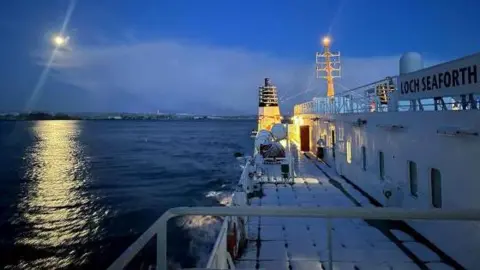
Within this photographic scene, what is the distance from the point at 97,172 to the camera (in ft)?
123

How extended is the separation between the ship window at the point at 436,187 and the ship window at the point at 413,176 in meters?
0.90

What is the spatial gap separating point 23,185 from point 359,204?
30524 millimetres

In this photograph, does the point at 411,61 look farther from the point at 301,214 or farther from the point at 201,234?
the point at 201,234

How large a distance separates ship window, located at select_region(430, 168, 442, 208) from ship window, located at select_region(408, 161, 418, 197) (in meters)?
0.90

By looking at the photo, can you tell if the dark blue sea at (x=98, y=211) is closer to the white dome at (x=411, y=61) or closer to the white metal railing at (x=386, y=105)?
the white metal railing at (x=386, y=105)

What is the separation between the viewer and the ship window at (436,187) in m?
7.23

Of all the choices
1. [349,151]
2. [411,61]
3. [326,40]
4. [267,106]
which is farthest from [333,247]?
[267,106]

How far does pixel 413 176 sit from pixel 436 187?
1.20 meters

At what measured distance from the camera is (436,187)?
24.3 feet

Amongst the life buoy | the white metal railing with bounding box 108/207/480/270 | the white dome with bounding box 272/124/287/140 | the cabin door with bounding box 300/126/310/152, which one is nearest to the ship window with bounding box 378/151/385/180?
the life buoy

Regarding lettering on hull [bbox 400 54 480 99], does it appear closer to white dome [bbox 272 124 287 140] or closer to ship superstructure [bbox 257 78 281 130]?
white dome [bbox 272 124 287 140]

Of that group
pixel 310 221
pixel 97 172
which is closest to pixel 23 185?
pixel 97 172

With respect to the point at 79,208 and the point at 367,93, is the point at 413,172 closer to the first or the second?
the point at 367,93

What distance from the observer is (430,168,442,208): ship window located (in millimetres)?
7229
